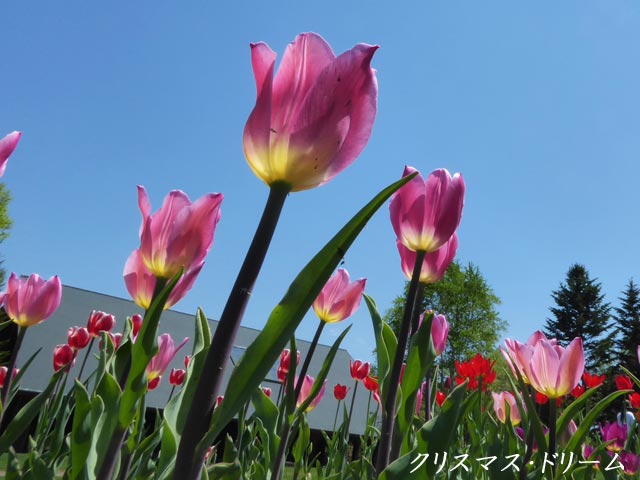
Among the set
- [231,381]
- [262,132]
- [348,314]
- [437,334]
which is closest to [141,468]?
[348,314]

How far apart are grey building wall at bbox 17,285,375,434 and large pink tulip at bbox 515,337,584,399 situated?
11.1 metres

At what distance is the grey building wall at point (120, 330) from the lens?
1392 cm

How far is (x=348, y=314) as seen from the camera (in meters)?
2.05

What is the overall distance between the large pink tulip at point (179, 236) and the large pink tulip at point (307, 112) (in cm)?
44

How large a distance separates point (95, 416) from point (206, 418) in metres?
0.53

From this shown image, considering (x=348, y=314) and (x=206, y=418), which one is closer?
(x=206, y=418)

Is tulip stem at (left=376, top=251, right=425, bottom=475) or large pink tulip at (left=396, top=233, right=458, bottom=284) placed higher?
large pink tulip at (left=396, top=233, right=458, bottom=284)

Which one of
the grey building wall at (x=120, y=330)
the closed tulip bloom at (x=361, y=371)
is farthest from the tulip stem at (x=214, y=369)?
the grey building wall at (x=120, y=330)

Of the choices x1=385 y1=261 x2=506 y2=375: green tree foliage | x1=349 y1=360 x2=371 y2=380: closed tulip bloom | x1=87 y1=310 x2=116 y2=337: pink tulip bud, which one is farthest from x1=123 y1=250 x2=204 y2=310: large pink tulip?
x1=385 y1=261 x2=506 y2=375: green tree foliage

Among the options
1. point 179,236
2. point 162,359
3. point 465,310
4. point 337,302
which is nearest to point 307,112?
point 179,236

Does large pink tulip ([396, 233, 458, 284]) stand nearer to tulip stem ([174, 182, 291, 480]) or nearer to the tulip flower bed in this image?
the tulip flower bed

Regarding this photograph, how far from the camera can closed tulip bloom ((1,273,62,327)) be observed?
6.84ft

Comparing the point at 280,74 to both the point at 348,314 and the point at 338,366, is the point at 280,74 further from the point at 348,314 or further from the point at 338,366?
the point at 338,366

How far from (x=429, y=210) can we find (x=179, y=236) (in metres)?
0.59
